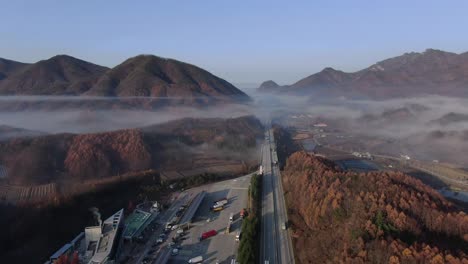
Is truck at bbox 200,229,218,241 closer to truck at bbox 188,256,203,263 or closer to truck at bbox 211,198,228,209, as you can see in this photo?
truck at bbox 188,256,203,263

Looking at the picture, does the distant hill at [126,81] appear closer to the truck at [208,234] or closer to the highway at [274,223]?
the highway at [274,223]

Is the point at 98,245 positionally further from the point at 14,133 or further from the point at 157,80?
the point at 157,80

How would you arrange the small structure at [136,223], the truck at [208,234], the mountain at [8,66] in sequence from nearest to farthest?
the small structure at [136,223]
the truck at [208,234]
the mountain at [8,66]

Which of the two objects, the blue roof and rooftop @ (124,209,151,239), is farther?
rooftop @ (124,209,151,239)

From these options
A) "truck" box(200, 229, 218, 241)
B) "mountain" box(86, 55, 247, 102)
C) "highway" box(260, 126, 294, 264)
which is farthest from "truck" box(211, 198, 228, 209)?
"mountain" box(86, 55, 247, 102)

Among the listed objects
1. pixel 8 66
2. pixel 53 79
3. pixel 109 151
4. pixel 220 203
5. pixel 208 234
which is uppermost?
pixel 8 66

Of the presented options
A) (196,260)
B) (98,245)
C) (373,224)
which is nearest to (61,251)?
(98,245)

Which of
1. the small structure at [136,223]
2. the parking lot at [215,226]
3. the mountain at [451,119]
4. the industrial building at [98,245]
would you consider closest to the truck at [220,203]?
the parking lot at [215,226]
